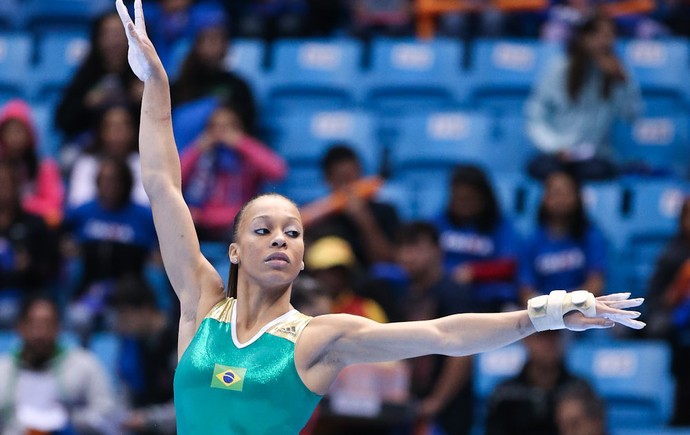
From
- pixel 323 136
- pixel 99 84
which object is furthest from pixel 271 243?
pixel 99 84

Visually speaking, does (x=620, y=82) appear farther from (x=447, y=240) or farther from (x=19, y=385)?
(x=19, y=385)

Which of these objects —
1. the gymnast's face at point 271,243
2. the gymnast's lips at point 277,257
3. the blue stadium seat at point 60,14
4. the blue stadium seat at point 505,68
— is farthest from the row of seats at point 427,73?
the gymnast's lips at point 277,257

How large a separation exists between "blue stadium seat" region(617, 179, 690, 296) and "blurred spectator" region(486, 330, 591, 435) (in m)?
1.60

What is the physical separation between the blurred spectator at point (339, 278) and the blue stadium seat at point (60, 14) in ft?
13.4

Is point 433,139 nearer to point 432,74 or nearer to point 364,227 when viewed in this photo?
point 432,74

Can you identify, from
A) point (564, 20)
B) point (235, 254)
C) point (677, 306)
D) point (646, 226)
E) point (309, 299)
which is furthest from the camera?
point (564, 20)

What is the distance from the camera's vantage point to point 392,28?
10102 mm

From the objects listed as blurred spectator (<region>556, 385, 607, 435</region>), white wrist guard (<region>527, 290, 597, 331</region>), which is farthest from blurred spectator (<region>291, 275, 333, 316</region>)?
white wrist guard (<region>527, 290, 597, 331</region>)

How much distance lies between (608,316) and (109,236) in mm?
4911

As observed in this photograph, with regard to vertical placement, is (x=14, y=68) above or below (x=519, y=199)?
above

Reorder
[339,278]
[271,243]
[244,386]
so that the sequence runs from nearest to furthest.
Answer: [244,386] < [271,243] < [339,278]

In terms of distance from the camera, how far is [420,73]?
31.9 feet

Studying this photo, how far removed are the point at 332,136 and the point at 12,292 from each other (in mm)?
2433

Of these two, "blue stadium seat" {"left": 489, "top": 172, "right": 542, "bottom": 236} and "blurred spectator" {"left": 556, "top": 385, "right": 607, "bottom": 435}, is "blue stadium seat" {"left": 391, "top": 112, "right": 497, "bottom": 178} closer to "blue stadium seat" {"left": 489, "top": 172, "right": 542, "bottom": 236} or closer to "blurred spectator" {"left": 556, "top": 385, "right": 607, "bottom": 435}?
"blue stadium seat" {"left": 489, "top": 172, "right": 542, "bottom": 236}
